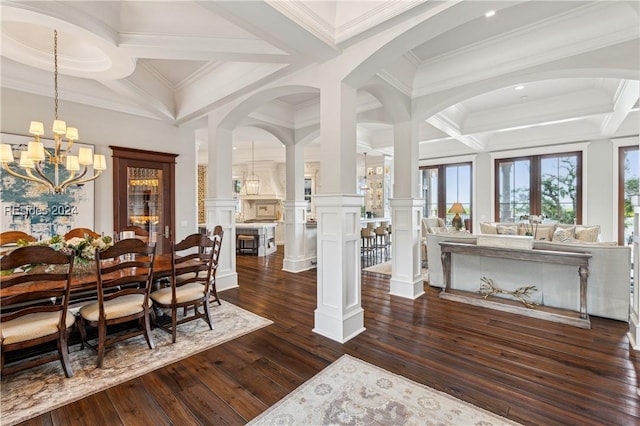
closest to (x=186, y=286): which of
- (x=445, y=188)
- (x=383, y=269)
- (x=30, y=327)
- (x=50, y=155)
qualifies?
(x=30, y=327)

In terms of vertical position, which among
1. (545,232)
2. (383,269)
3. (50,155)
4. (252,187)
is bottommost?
(383,269)

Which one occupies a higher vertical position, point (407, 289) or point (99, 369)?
point (407, 289)

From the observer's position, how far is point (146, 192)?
515 centimetres

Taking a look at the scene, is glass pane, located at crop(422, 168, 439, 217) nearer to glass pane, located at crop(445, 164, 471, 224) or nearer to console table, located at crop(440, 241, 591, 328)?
glass pane, located at crop(445, 164, 471, 224)

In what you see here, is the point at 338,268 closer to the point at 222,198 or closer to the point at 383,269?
the point at 222,198

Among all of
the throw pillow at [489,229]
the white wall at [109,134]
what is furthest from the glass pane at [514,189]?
the white wall at [109,134]

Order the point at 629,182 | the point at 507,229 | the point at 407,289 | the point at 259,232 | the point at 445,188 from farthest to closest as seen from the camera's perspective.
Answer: the point at 445,188 < the point at 259,232 < the point at 629,182 < the point at 507,229 < the point at 407,289

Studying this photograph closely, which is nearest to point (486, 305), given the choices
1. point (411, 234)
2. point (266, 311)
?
point (411, 234)

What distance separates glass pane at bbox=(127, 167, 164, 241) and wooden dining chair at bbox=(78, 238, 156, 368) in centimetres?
259

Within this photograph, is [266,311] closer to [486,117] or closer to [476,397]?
[476,397]

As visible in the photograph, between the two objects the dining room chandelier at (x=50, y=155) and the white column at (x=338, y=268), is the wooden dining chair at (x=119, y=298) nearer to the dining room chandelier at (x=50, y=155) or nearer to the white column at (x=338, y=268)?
the dining room chandelier at (x=50, y=155)

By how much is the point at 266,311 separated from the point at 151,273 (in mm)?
1543

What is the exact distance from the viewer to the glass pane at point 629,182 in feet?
21.2

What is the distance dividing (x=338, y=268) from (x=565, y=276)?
9.39 ft
